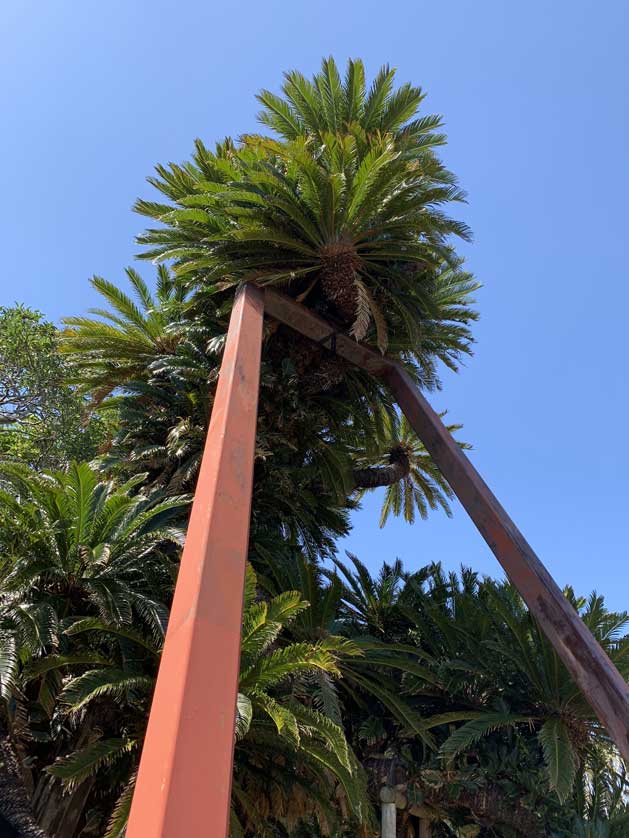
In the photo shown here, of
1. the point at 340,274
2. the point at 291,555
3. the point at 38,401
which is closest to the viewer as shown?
the point at 340,274

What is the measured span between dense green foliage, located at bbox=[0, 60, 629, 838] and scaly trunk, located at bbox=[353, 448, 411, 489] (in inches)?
3.4

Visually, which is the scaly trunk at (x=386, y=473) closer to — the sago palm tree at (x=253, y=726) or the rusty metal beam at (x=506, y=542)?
the rusty metal beam at (x=506, y=542)

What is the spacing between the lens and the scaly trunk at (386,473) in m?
13.1

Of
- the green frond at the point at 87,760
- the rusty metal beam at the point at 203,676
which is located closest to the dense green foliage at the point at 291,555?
the green frond at the point at 87,760

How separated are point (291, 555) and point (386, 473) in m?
4.43

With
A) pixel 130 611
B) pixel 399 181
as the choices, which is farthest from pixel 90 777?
pixel 399 181

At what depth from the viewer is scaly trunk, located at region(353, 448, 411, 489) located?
13.1 metres

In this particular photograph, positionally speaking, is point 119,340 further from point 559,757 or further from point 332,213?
point 559,757

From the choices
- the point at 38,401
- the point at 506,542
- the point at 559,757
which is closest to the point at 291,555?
the point at 506,542

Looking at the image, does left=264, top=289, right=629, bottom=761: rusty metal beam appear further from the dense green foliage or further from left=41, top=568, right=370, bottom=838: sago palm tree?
left=41, top=568, right=370, bottom=838: sago palm tree

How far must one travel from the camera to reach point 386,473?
13508mm

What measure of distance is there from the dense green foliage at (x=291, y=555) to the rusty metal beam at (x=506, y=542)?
551mm

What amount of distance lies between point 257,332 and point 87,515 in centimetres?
257

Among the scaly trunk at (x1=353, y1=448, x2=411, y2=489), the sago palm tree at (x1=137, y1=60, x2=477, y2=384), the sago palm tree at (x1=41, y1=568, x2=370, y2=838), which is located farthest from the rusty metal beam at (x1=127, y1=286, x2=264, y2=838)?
the scaly trunk at (x1=353, y1=448, x2=411, y2=489)
